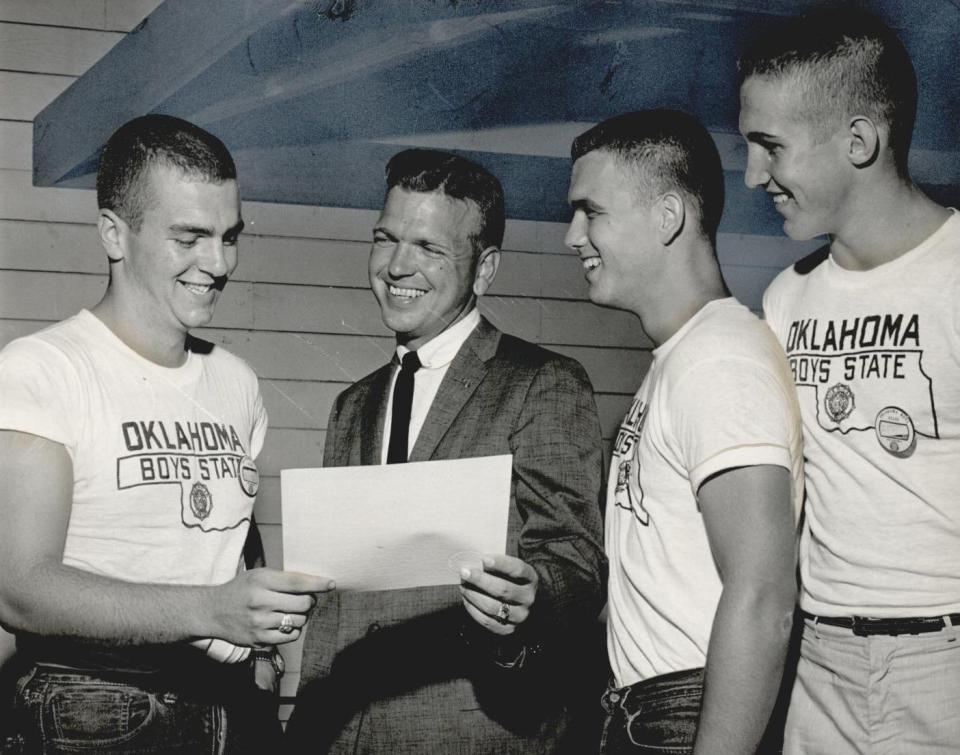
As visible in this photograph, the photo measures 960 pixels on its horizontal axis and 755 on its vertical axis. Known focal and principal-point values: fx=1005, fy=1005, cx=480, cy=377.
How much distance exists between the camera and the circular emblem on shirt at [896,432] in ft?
5.91

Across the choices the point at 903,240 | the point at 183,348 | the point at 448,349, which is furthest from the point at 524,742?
the point at 903,240

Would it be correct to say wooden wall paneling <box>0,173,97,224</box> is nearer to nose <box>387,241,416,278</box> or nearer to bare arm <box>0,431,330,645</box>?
nose <box>387,241,416,278</box>

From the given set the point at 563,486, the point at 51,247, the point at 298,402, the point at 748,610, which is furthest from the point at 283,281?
the point at 748,610

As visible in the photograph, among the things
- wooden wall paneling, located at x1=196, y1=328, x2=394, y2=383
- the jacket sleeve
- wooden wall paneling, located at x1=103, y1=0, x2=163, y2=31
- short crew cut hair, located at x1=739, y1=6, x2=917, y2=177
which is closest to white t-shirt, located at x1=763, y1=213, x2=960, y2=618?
short crew cut hair, located at x1=739, y1=6, x2=917, y2=177

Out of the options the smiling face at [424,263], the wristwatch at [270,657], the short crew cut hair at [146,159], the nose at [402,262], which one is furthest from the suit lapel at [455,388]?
the short crew cut hair at [146,159]

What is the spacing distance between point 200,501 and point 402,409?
541 mm

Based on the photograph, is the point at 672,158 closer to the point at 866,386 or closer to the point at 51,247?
the point at 866,386

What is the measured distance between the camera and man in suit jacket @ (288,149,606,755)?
214 cm

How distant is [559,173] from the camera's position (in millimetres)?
3811

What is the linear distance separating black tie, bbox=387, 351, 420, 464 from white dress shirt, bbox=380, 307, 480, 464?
0.04ft

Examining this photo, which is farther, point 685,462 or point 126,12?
point 126,12

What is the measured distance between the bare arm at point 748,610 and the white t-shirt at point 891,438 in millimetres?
319

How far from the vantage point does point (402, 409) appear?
93.3 inches

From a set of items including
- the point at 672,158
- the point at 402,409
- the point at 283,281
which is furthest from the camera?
the point at 283,281
